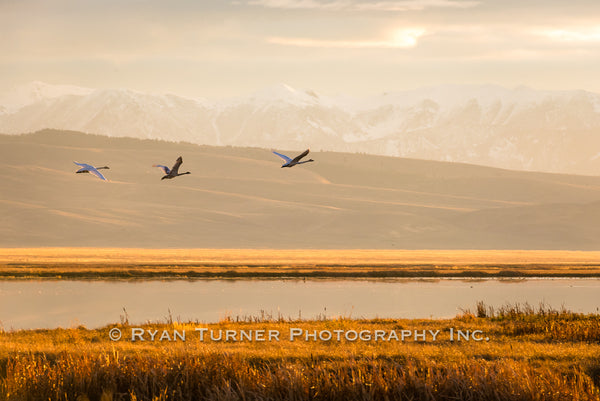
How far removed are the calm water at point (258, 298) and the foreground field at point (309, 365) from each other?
390 inches

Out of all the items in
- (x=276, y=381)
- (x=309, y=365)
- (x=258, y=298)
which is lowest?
(x=258, y=298)

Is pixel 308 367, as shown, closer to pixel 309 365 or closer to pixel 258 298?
pixel 309 365

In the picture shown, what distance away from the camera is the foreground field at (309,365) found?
17.8 metres

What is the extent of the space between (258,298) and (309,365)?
28.8 m

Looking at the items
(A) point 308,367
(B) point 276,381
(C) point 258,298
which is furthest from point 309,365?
(C) point 258,298

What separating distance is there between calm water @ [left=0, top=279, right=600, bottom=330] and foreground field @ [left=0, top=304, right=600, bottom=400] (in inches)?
390

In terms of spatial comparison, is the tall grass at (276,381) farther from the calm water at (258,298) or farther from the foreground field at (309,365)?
the calm water at (258,298)

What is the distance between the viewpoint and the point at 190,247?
566ft

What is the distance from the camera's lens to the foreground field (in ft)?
58.5

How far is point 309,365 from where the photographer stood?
2095 centimetres

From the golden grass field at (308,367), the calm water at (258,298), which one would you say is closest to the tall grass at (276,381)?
the golden grass field at (308,367)

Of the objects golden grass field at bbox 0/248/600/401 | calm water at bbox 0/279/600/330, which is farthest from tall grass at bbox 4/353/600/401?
calm water at bbox 0/279/600/330

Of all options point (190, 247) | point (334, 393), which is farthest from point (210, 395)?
point (190, 247)

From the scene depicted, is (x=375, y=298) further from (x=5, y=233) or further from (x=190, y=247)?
(x=5, y=233)
